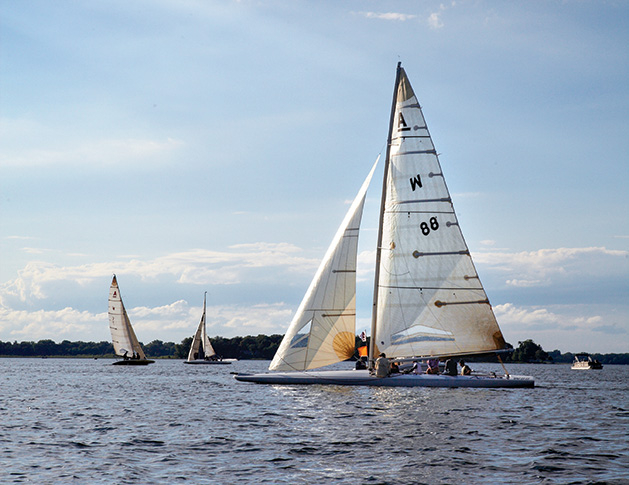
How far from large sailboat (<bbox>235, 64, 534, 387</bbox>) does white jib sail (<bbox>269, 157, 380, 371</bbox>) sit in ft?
0.18

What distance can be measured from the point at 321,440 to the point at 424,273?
19483mm

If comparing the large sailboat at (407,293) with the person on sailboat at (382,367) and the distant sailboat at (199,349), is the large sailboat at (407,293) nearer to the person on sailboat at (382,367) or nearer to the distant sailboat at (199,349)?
the person on sailboat at (382,367)

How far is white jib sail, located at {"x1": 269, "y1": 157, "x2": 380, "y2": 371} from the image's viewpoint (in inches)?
1585

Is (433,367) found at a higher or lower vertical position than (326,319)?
lower

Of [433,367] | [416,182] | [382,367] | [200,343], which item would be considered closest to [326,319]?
[382,367]

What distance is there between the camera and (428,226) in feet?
135

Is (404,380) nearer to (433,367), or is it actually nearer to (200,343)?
(433,367)

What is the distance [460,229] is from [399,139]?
6.35 meters

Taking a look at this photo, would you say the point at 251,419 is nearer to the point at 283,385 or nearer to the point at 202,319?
the point at 283,385

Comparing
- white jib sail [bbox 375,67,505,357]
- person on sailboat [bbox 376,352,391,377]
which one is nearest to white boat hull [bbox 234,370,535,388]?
person on sailboat [bbox 376,352,391,377]

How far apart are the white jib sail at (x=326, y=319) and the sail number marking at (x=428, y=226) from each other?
12.7 feet

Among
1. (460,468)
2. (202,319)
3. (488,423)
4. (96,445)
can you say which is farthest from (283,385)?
(202,319)

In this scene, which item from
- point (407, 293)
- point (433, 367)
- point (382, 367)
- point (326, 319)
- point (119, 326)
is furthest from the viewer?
point (119, 326)

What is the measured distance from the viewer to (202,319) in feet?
395
